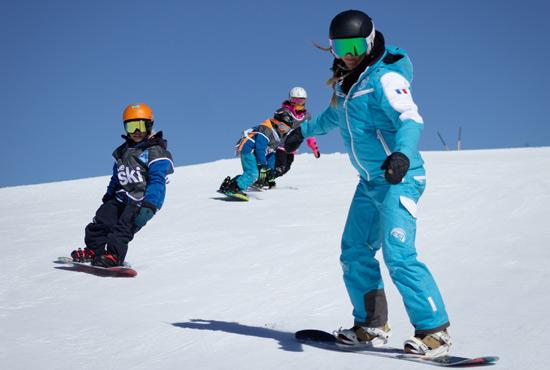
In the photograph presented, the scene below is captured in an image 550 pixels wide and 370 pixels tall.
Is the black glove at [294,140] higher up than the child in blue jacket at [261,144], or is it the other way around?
the child in blue jacket at [261,144]

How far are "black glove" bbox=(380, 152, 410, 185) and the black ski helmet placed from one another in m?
0.86

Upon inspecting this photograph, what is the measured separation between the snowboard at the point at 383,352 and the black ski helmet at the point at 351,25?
1.85 m

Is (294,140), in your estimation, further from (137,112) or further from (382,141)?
(137,112)

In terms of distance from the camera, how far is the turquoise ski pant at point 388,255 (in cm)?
388

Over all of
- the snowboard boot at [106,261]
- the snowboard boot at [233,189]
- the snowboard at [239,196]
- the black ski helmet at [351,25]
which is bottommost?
the snowboard boot at [106,261]

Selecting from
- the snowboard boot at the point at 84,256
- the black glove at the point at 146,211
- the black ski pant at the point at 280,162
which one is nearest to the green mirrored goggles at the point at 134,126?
the black glove at the point at 146,211

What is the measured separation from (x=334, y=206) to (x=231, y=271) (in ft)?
13.6

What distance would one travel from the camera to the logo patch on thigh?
12.8ft

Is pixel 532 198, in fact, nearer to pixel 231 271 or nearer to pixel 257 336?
pixel 231 271

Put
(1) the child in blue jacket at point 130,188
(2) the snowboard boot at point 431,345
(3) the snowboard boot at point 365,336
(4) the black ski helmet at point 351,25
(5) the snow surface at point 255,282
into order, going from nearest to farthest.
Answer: (2) the snowboard boot at point 431,345, (4) the black ski helmet at point 351,25, (5) the snow surface at point 255,282, (3) the snowboard boot at point 365,336, (1) the child in blue jacket at point 130,188

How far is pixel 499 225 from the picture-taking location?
854 centimetres

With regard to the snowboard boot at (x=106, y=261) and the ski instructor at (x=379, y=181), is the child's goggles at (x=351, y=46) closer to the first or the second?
the ski instructor at (x=379, y=181)

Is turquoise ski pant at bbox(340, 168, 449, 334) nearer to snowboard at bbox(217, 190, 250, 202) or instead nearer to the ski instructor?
the ski instructor

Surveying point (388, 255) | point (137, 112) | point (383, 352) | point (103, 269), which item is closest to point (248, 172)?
point (137, 112)
